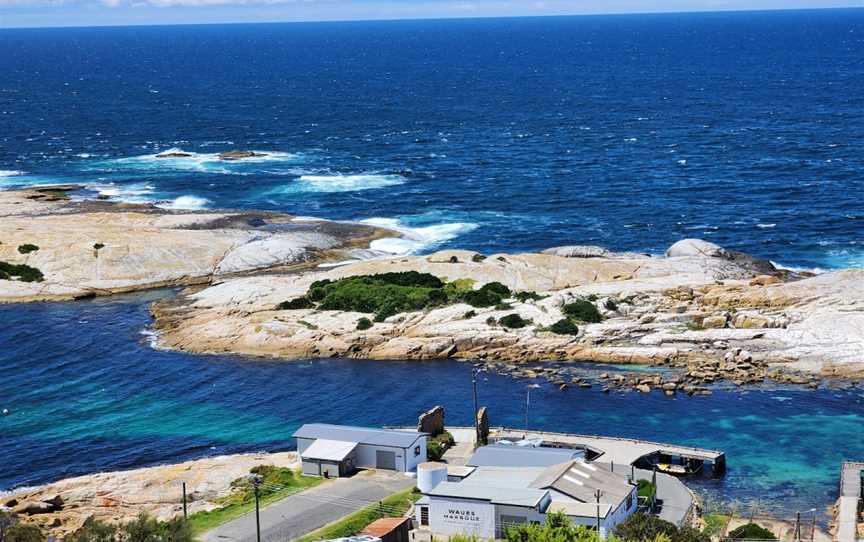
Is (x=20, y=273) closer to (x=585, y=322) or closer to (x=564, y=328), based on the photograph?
(x=564, y=328)

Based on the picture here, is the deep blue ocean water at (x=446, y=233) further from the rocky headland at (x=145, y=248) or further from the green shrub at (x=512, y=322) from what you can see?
the green shrub at (x=512, y=322)

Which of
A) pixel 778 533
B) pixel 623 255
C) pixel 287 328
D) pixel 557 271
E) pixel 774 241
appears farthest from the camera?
pixel 774 241

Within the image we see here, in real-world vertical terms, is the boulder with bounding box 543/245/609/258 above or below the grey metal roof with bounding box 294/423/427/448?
above

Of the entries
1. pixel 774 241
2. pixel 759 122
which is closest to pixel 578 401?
pixel 774 241

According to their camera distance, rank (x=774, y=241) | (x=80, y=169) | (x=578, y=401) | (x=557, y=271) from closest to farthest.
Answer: (x=578, y=401) → (x=557, y=271) → (x=774, y=241) → (x=80, y=169)

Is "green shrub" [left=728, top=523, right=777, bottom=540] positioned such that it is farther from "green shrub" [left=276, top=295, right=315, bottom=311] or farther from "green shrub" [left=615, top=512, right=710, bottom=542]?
"green shrub" [left=276, top=295, right=315, bottom=311]

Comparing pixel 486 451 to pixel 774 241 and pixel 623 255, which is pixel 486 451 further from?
pixel 774 241

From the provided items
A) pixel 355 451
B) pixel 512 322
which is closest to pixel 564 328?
pixel 512 322

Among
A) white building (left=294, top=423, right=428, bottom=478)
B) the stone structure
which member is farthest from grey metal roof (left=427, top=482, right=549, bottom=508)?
the stone structure
